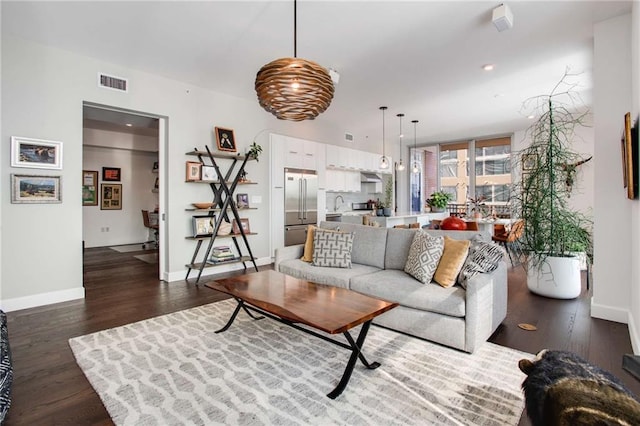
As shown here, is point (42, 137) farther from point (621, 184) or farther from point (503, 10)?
point (621, 184)

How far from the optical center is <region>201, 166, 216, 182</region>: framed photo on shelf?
489 centimetres

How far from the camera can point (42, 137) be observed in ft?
11.9

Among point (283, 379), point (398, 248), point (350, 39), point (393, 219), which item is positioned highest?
point (350, 39)

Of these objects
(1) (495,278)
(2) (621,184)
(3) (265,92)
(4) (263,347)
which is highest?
(3) (265,92)

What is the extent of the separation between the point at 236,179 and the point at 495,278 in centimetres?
377

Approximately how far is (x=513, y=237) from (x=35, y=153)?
6433mm

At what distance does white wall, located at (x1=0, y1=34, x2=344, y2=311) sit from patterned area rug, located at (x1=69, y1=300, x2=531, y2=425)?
150 cm

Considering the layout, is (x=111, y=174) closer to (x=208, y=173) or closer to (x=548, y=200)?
(x=208, y=173)

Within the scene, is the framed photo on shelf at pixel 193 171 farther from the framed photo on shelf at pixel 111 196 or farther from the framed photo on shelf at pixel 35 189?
the framed photo on shelf at pixel 111 196

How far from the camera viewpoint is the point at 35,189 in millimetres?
3596

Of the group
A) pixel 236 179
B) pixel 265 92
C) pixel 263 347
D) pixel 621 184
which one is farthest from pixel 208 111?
pixel 621 184

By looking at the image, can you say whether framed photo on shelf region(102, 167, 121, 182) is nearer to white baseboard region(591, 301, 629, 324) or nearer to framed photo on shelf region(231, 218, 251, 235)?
framed photo on shelf region(231, 218, 251, 235)

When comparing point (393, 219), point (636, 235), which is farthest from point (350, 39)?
point (393, 219)

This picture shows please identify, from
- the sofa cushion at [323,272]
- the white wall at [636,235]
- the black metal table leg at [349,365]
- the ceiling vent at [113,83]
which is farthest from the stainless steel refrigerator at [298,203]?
the white wall at [636,235]
